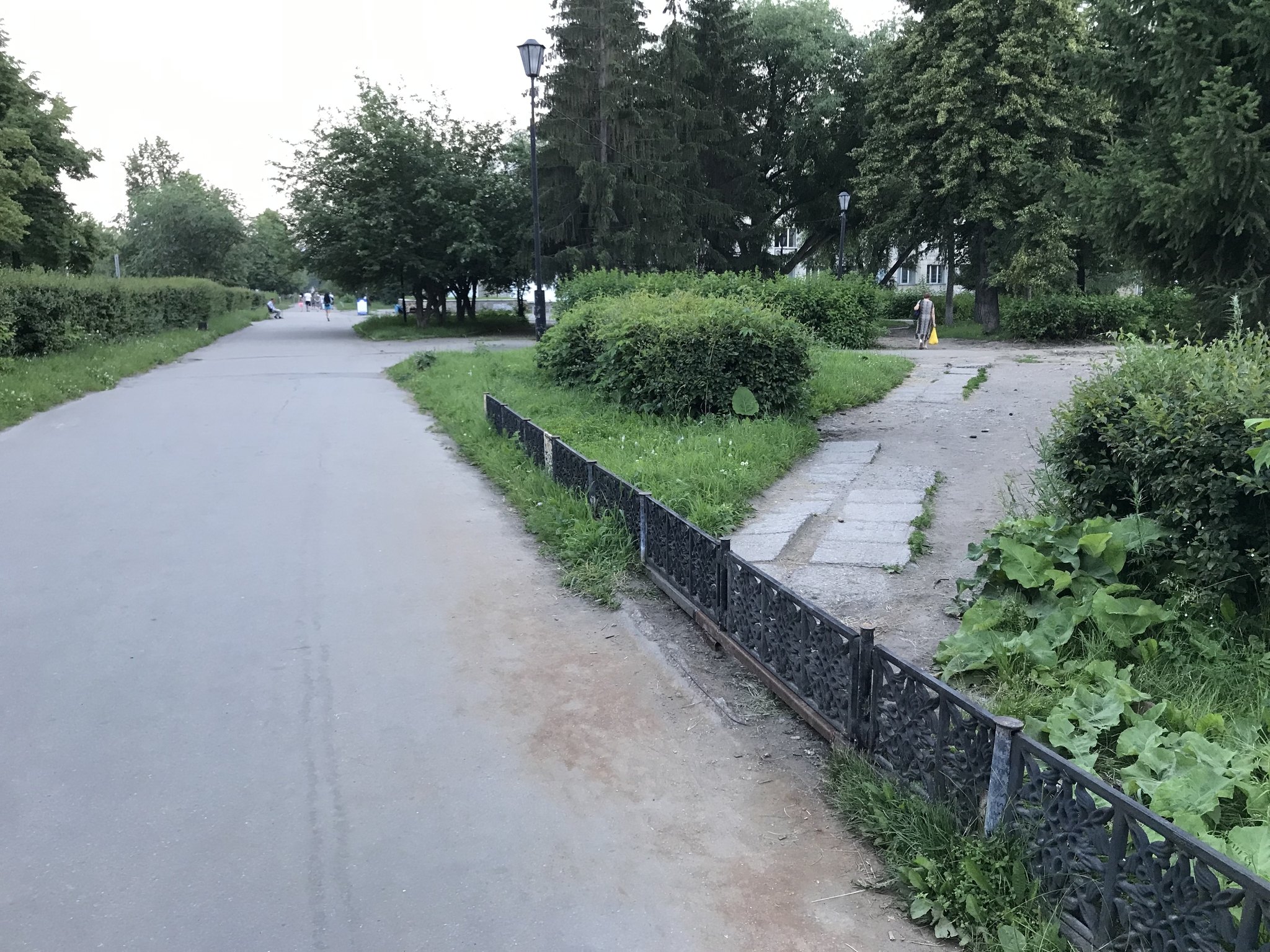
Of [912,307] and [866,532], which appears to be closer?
[866,532]

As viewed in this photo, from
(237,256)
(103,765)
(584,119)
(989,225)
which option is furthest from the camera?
(237,256)

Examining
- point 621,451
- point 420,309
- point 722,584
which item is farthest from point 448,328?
point 722,584

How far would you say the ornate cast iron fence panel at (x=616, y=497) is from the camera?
237 inches

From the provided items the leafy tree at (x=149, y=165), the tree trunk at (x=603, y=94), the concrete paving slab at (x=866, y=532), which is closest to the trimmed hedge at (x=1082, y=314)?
the tree trunk at (x=603, y=94)

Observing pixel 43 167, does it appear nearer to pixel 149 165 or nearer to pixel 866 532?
pixel 866 532

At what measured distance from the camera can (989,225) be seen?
27.0 m

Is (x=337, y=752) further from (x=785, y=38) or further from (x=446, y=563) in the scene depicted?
(x=785, y=38)

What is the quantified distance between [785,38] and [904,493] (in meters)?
33.8

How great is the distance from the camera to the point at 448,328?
116 feet

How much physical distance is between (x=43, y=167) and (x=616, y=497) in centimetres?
2856

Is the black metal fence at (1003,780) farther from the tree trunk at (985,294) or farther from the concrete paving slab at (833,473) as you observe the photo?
the tree trunk at (985,294)

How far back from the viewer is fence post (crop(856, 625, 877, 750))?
3301mm

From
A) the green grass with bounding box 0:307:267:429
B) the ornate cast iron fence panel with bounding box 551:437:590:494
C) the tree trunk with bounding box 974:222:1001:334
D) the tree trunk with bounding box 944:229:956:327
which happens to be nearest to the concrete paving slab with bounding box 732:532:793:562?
the ornate cast iron fence panel with bounding box 551:437:590:494

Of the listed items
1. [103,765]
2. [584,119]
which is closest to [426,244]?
[584,119]
